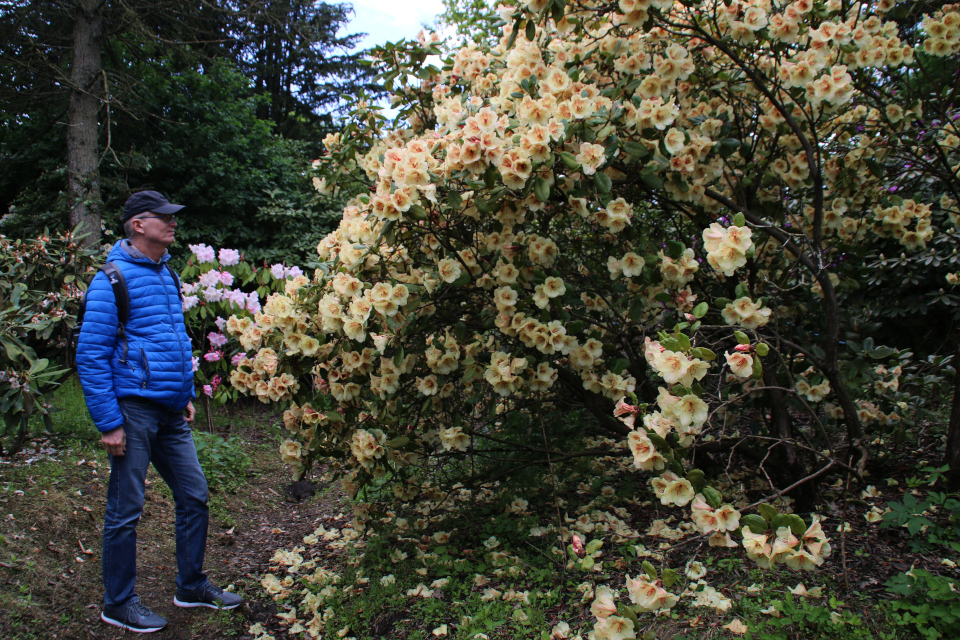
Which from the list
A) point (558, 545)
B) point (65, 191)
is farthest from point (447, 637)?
point (65, 191)

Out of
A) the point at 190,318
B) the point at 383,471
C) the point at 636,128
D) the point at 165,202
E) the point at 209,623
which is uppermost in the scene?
the point at 636,128

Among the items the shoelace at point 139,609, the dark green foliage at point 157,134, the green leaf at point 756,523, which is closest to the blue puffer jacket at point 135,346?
the shoelace at point 139,609

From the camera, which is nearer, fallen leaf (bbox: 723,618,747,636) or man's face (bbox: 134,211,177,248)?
fallen leaf (bbox: 723,618,747,636)

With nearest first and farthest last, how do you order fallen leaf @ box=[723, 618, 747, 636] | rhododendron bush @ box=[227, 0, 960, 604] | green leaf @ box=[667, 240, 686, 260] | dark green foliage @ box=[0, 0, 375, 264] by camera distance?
fallen leaf @ box=[723, 618, 747, 636] → rhododendron bush @ box=[227, 0, 960, 604] → green leaf @ box=[667, 240, 686, 260] → dark green foliage @ box=[0, 0, 375, 264]

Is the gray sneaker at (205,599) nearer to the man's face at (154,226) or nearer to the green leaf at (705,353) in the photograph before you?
the man's face at (154,226)

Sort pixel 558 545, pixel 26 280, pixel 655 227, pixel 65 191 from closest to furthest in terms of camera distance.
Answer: pixel 558 545 → pixel 655 227 → pixel 26 280 → pixel 65 191

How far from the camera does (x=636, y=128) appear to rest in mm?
2176

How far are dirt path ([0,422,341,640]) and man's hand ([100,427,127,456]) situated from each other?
729 millimetres

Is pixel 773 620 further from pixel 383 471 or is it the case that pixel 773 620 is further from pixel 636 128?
pixel 636 128

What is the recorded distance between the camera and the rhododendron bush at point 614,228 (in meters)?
2.05

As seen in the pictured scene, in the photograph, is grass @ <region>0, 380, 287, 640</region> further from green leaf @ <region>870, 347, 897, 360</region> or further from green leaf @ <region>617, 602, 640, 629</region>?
green leaf @ <region>870, 347, 897, 360</region>

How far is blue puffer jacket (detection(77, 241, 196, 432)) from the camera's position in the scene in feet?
7.23

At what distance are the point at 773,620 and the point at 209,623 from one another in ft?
7.05

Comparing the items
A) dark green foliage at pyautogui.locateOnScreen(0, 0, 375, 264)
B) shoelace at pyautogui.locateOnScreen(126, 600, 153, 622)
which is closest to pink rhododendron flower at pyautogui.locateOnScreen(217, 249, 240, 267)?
dark green foliage at pyautogui.locateOnScreen(0, 0, 375, 264)
